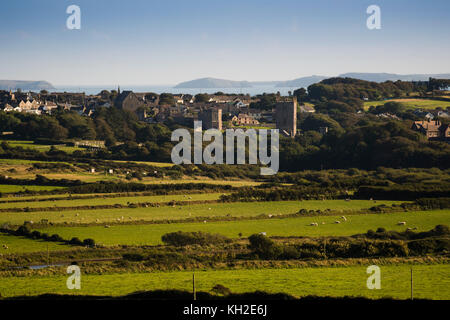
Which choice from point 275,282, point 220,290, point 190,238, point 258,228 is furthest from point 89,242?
point 220,290

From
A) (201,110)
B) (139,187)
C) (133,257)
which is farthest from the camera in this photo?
(201,110)

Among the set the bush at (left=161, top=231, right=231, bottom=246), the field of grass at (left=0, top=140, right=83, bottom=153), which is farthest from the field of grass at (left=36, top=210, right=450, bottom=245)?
the field of grass at (left=0, top=140, right=83, bottom=153)

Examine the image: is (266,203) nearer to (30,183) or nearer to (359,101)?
(30,183)

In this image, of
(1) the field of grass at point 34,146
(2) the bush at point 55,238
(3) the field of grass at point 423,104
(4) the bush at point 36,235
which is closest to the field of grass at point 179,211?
(4) the bush at point 36,235

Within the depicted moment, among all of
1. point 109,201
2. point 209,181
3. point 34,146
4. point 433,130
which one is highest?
point 433,130

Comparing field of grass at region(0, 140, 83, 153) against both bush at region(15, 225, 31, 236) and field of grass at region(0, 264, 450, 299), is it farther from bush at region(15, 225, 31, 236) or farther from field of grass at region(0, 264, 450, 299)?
field of grass at region(0, 264, 450, 299)

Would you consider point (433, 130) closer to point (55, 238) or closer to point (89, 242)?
point (89, 242)
